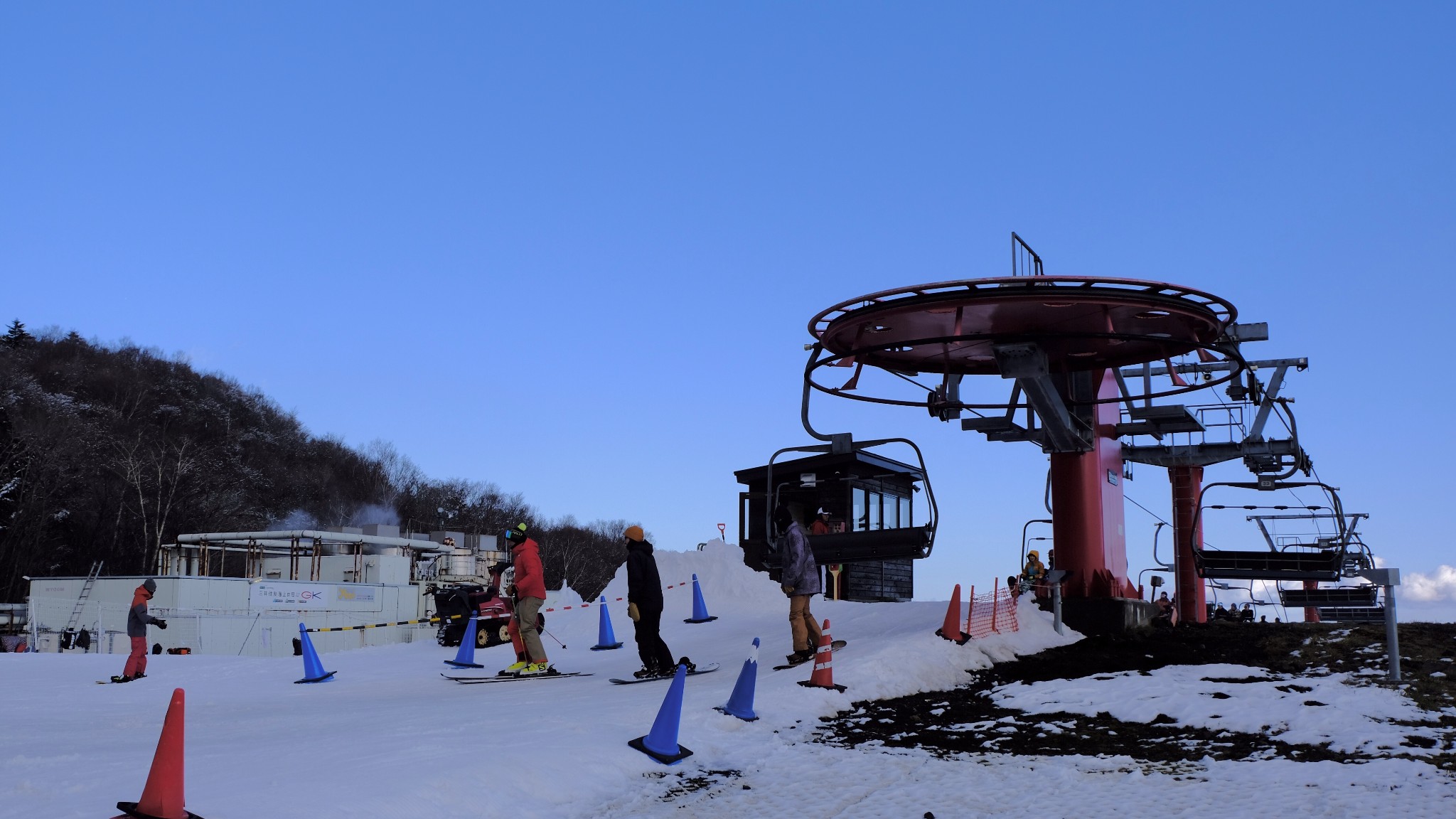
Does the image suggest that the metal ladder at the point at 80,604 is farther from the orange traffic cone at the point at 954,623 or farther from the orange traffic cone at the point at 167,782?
the orange traffic cone at the point at 167,782

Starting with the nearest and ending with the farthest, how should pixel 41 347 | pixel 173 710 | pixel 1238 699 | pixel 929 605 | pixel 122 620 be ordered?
pixel 173 710 → pixel 1238 699 → pixel 929 605 → pixel 122 620 → pixel 41 347

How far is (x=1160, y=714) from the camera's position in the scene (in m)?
10.3

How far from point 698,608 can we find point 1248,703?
41.5ft

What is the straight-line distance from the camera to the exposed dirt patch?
29.1 feet

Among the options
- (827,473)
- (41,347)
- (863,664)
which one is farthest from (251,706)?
(41,347)

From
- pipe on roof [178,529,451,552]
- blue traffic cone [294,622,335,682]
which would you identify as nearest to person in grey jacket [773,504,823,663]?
blue traffic cone [294,622,335,682]

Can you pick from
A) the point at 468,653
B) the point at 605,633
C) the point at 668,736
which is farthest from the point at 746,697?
the point at 605,633

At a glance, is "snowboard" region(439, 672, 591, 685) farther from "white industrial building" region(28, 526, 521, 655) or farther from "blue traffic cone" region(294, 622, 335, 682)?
"white industrial building" region(28, 526, 521, 655)

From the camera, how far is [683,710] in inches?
379

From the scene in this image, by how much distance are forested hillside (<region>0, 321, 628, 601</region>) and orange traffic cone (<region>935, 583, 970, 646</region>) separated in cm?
4781

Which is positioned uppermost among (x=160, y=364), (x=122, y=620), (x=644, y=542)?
(x=160, y=364)

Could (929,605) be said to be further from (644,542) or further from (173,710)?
(173,710)

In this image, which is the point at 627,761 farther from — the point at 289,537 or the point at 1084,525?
the point at 289,537

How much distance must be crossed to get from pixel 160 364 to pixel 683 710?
108618mm
